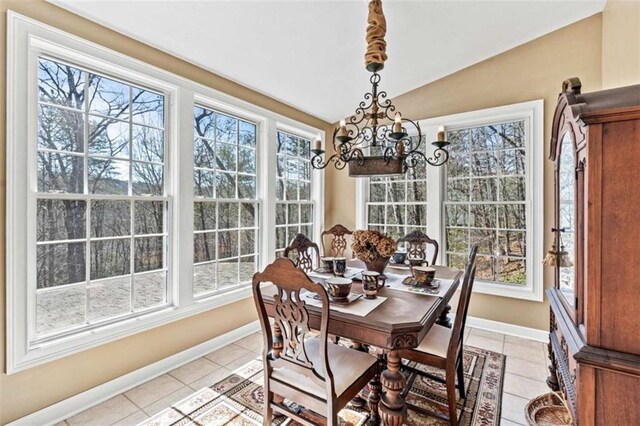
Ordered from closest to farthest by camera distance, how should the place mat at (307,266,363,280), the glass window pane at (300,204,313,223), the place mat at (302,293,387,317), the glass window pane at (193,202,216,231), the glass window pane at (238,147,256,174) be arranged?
the place mat at (302,293,387,317) < the place mat at (307,266,363,280) < the glass window pane at (193,202,216,231) < the glass window pane at (238,147,256,174) < the glass window pane at (300,204,313,223)

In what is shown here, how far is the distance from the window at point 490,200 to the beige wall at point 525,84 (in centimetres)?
25

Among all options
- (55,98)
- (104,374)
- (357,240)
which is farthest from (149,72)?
(104,374)

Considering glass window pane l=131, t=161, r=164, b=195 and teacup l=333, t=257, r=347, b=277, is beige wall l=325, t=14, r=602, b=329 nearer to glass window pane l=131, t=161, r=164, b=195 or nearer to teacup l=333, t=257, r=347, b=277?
teacup l=333, t=257, r=347, b=277

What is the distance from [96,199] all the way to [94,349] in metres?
1.08

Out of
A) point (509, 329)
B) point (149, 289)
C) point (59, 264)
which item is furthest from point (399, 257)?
point (59, 264)

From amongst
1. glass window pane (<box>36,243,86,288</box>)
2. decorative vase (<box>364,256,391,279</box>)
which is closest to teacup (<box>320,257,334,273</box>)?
decorative vase (<box>364,256,391,279</box>)

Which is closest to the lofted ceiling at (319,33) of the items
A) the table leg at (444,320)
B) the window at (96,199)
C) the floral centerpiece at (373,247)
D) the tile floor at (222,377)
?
the window at (96,199)

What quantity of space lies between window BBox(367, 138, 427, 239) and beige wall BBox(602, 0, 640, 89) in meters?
1.87

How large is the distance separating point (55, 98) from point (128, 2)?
32.1 inches

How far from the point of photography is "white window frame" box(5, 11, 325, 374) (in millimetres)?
1770

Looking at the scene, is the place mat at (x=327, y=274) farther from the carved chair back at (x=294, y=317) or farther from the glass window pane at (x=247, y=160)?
the glass window pane at (x=247, y=160)

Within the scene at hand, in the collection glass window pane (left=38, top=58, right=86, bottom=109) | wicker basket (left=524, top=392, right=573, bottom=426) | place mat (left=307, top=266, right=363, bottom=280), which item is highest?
glass window pane (left=38, top=58, right=86, bottom=109)

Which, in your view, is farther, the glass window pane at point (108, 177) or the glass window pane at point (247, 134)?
the glass window pane at point (247, 134)

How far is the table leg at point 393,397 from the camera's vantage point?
153 cm
